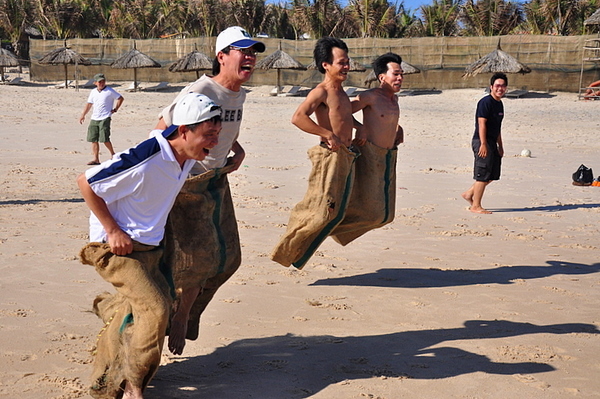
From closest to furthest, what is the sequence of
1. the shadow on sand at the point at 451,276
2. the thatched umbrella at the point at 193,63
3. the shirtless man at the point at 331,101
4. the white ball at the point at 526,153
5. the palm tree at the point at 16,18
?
the shirtless man at the point at 331,101, the shadow on sand at the point at 451,276, the white ball at the point at 526,153, the thatched umbrella at the point at 193,63, the palm tree at the point at 16,18

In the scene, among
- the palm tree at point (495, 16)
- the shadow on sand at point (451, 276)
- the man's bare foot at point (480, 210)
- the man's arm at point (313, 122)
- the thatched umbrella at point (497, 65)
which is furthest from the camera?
the palm tree at point (495, 16)

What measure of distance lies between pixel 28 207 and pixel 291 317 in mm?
4912

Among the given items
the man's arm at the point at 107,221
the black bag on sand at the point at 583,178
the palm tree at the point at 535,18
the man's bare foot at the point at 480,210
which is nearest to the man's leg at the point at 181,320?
the man's arm at the point at 107,221

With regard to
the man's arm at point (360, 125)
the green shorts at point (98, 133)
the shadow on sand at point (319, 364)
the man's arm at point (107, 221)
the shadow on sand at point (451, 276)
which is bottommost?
the shadow on sand at point (451, 276)

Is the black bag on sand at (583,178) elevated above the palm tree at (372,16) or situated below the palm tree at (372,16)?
below

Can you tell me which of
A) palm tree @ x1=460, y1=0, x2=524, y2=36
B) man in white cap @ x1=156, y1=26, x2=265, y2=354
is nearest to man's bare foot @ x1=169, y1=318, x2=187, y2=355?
man in white cap @ x1=156, y1=26, x2=265, y2=354

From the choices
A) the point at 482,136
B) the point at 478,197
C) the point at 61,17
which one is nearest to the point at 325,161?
the point at 478,197

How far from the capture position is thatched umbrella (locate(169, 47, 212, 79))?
3391 cm

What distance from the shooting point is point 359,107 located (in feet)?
19.9

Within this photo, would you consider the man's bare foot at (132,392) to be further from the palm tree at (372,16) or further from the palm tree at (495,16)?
the palm tree at (372,16)

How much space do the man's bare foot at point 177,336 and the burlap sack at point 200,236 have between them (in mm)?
124

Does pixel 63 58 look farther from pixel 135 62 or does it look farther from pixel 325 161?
pixel 325 161

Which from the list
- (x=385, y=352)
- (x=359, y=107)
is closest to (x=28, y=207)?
(x=359, y=107)

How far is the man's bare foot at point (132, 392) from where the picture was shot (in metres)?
3.66
